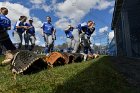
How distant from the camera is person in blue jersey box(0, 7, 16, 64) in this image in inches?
409

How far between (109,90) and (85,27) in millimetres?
10109

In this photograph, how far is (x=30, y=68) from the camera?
8695mm

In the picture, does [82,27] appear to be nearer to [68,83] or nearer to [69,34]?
[69,34]


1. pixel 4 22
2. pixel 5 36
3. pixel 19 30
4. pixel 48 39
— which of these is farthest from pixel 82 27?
pixel 5 36

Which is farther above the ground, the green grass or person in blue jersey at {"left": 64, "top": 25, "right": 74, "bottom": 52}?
person in blue jersey at {"left": 64, "top": 25, "right": 74, "bottom": 52}

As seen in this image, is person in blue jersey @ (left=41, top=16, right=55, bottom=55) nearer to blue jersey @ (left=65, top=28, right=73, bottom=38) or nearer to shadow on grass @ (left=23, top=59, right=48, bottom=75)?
blue jersey @ (left=65, top=28, right=73, bottom=38)

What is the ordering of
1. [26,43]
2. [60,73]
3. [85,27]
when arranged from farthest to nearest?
1. [26,43]
2. [85,27]
3. [60,73]

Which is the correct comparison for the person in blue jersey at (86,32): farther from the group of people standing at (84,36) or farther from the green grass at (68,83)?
the green grass at (68,83)

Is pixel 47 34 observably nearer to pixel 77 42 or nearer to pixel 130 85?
pixel 77 42

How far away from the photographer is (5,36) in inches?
427

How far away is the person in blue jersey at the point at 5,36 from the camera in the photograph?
1040 cm

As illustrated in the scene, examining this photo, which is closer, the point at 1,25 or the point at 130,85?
the point at 130,85

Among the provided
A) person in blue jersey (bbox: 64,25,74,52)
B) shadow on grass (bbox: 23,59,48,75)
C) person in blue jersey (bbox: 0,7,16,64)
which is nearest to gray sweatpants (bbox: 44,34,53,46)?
person in blue jersey (bbox: 64,25,74,52)

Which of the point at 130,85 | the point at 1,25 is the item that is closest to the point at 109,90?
the point at 130,85
